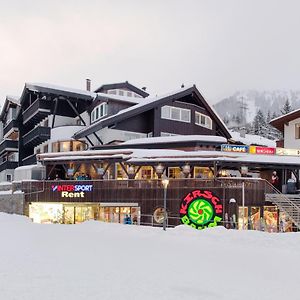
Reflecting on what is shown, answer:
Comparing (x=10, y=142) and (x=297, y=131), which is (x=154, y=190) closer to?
(x=297, y=131)

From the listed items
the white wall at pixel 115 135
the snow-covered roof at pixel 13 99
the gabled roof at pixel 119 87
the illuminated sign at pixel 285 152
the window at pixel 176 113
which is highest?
the snow-covered roof at pixel 13 99

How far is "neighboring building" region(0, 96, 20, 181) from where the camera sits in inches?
2127

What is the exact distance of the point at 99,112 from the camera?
38344 millimetres

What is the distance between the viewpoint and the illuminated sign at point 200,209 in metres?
26.0

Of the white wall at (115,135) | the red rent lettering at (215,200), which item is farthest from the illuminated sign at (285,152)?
the white wall at (115,135)

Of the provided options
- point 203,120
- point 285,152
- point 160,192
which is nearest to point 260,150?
point 285,152

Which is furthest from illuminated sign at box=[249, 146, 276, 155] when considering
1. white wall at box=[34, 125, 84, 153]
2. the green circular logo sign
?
white wall at box=[34, 125, 84, 153]

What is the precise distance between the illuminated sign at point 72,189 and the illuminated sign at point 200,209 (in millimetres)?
7428

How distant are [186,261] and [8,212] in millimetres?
24084

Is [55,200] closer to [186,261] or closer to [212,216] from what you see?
[212,216]

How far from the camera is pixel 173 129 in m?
36.8

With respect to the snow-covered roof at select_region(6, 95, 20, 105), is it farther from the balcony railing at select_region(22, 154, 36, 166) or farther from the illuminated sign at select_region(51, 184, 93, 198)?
the illuminated sign at select_region(51, 184, 93, 198)

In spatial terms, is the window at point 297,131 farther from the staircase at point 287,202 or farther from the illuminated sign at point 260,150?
the staircase at point 287,202

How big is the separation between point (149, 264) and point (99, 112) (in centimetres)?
2661
